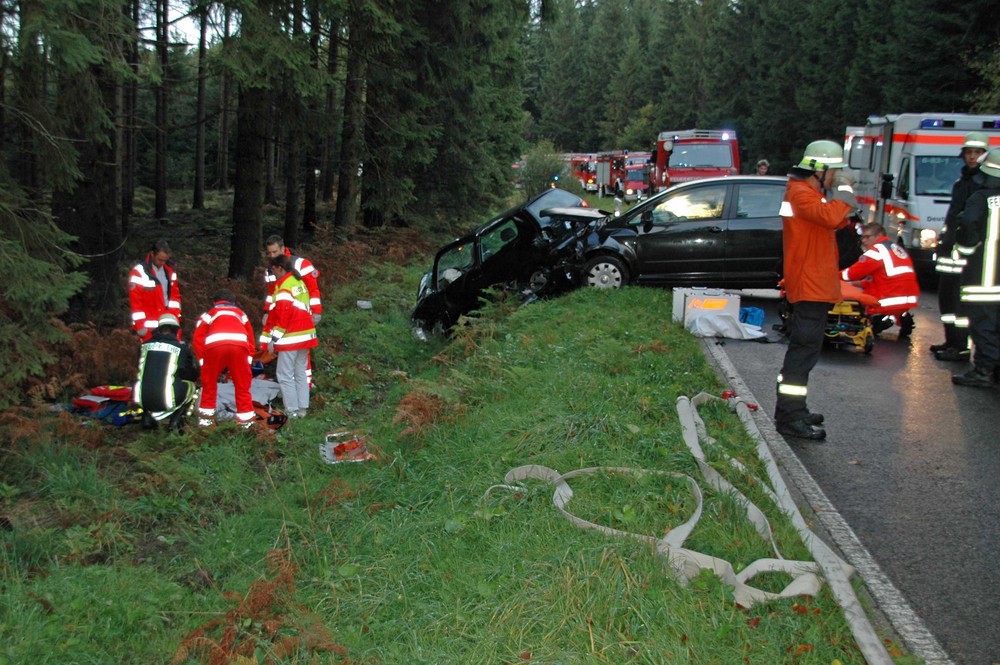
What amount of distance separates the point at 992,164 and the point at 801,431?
3635 millimetres

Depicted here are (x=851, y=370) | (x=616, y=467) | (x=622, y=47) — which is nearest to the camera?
(x=616, y=467)

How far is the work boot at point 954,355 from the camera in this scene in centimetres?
927

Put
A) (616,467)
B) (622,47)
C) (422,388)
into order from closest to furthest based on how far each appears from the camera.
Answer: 1. (616,467)
2. (422,388)
3. (622,47)

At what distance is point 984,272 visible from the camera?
27.1 feet

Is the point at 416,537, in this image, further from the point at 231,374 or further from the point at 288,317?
the point at 288,317

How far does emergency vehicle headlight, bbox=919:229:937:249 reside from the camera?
Answer: 14.9 m

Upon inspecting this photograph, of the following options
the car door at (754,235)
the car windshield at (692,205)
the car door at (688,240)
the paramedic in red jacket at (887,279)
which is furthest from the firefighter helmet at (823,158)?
the car windshield at (692,205)

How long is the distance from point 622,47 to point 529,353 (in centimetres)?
9486

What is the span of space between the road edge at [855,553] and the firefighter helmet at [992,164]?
10.9 feet

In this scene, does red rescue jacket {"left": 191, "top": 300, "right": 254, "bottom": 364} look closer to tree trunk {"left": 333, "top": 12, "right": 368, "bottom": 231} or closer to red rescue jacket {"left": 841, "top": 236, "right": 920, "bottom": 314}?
red rescue jacket {"left": 841, "top": 236, "right": 920, "bottom": 314}

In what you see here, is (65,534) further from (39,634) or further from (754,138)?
(754,138)

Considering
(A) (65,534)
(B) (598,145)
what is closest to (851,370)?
(A) (65,534)

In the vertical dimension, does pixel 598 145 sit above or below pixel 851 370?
above

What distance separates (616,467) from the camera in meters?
5.45
